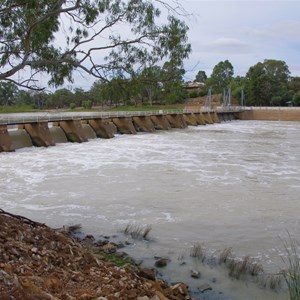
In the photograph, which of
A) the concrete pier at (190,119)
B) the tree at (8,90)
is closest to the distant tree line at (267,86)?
the concrete pier at (190,119)

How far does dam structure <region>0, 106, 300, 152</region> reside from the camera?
23.6 m

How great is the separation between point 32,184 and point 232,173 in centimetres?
692

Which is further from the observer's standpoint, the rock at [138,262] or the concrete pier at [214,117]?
the concrete pier at [214,117]

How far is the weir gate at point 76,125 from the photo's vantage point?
Result: 23.5m

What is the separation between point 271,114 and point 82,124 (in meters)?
40.2

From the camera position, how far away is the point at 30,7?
5.48 metres

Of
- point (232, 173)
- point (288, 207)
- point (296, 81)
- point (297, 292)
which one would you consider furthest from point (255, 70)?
point (297, 292)

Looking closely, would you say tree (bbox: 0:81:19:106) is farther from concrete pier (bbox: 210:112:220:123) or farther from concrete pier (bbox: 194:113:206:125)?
concrete pier (bbox: 210:112:220:123)

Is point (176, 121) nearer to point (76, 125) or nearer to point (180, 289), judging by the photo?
point (76, 125)

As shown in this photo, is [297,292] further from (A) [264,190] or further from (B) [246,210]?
(A) [264,190]

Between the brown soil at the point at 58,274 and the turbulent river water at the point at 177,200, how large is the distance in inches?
36.0

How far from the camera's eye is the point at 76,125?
27047 millimetres

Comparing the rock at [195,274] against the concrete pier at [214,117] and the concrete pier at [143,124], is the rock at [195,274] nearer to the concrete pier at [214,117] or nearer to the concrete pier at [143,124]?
the concrete pier at [143,124]

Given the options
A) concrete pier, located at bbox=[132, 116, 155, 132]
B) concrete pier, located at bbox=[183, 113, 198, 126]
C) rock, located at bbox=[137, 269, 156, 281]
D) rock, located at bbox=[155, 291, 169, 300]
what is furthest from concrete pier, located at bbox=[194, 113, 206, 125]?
rock, located at bbox=[155, 291, 169, 300]
